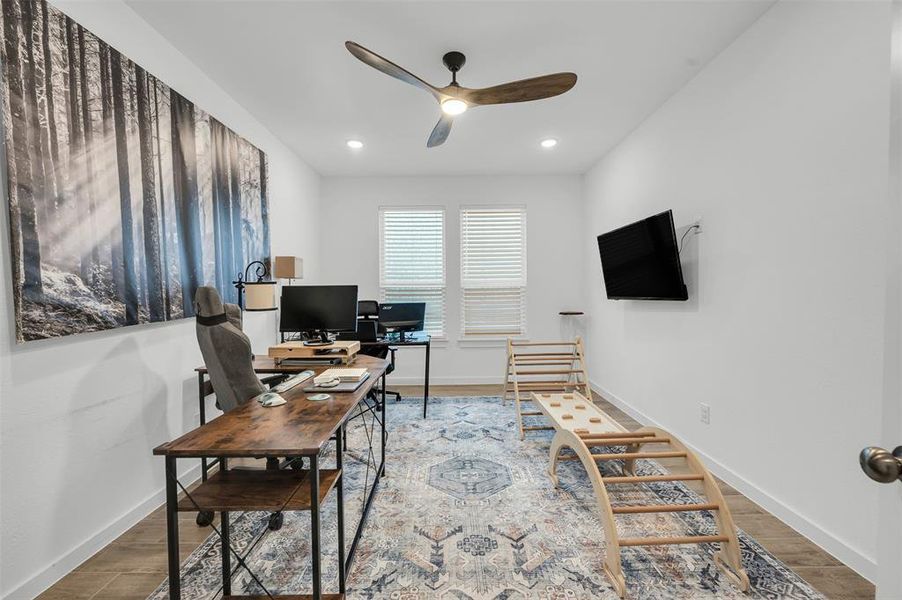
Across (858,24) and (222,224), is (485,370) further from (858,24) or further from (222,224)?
(858,24)

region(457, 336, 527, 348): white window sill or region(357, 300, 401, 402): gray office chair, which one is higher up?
region(357, 300, 401, 402): gray office chair

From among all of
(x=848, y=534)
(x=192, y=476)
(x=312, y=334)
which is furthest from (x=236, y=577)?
(x=848, y=534)

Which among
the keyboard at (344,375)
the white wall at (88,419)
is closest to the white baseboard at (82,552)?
the white wall at (88,419)

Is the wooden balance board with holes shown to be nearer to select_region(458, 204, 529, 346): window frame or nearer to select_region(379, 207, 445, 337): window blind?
select_region(458, 204, 529, 346): window frame

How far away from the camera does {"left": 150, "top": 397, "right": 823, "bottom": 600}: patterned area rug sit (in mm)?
1634

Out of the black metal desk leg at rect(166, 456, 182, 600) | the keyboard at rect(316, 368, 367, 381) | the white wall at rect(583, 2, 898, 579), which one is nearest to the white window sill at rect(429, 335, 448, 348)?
the white wall at rect(583, 2, 898, 579)

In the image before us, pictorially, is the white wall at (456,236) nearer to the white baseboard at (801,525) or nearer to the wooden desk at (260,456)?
the white baseboard at (801,525)

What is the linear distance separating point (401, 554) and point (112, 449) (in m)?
1.57

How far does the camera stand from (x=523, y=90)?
7.31 ft

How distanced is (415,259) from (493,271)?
105 cm

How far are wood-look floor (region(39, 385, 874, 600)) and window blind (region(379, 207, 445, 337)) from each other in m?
3.39

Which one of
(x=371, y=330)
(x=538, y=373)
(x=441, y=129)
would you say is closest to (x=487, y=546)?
A: (x=538, y=373)

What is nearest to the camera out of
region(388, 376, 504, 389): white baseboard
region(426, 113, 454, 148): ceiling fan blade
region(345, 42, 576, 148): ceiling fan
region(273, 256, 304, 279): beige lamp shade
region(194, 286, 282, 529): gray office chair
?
region(194, 286, 282, 529): gray office chair

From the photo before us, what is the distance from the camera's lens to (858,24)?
1689mm
